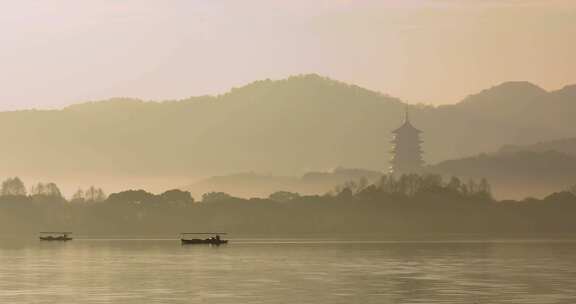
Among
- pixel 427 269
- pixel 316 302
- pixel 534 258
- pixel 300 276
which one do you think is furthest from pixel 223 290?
pixel 534 258

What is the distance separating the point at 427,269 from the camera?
13250 cm

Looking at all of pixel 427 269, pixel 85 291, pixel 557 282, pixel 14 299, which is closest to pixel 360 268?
pixel 427 269

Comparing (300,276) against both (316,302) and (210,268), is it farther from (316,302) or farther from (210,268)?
(316,302)

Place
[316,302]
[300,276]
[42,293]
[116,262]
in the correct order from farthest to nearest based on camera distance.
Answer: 1. [116,262]
2. [300,276]
3. [42,293]
4. [316,302]

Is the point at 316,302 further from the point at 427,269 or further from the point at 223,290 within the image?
the point at 427,269

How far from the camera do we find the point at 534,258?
16738cm

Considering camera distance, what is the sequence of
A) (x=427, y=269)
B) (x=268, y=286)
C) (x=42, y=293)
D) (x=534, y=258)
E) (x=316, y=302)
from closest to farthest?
(x=316, y=302) < (x=42, y=293) < (x=268, y=286) < (x=427, y=269) < (x=534, y=258)

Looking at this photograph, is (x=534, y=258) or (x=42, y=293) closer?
(x=42, y=293)

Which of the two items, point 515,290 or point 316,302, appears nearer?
point 316,302

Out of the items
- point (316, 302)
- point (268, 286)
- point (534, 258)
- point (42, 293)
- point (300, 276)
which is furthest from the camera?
point (534, 258)

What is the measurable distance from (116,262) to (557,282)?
70077mm

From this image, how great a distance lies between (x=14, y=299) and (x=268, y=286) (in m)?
25.3

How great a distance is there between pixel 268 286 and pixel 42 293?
69.4 feet

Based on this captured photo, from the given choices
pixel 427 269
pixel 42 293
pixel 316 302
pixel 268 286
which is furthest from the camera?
pixel 427 269
